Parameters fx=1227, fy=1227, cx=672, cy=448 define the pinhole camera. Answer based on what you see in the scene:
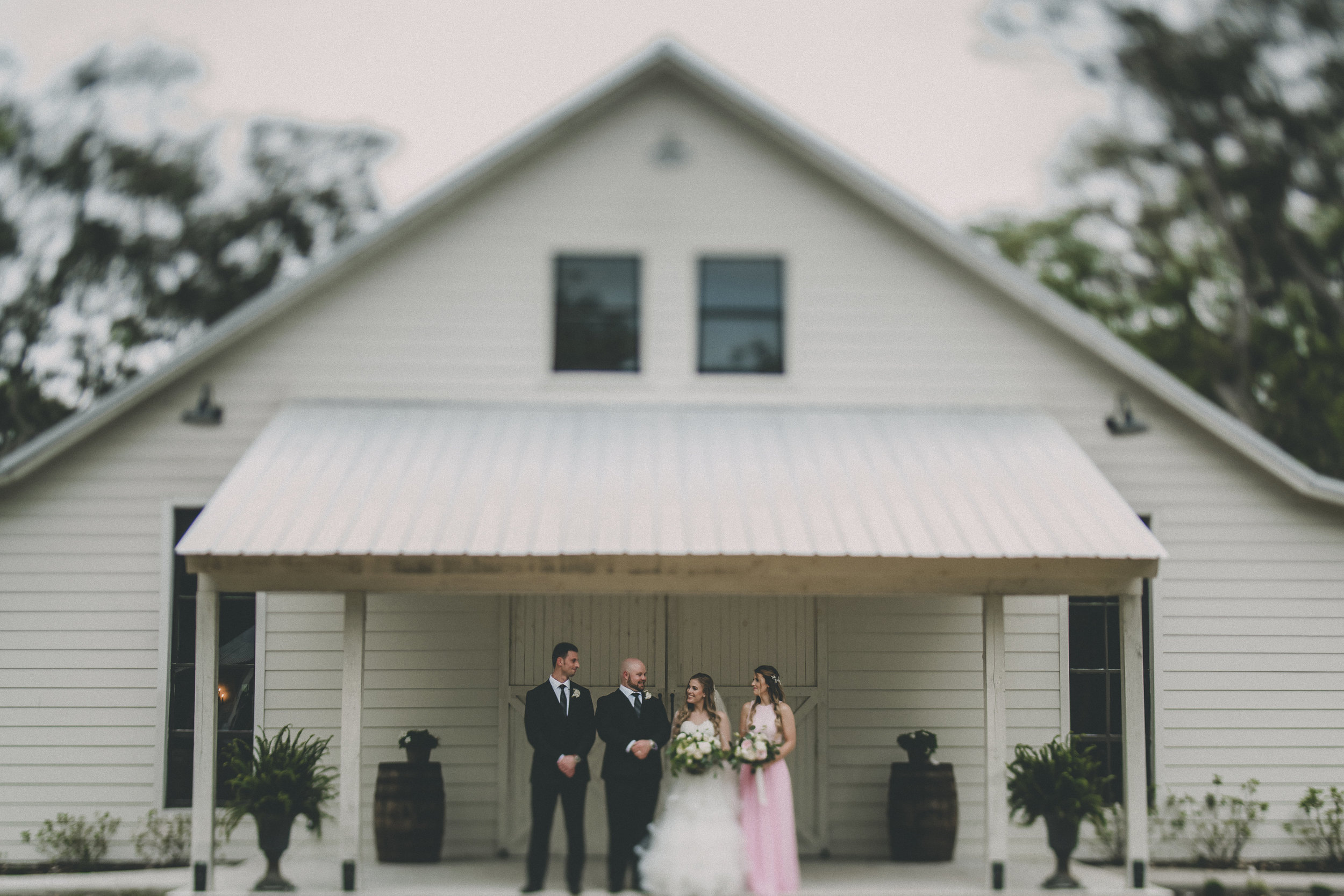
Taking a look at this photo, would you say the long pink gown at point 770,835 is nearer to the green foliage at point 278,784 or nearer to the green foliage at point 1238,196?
the green foliage at point 278,784

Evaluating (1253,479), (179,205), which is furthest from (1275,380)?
(179,205)

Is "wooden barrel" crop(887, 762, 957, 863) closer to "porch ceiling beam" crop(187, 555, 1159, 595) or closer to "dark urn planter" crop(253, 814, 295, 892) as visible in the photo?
"porch ceiling beam" crop(187, 555, 1159, 595)

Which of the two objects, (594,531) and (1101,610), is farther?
(1101,610)

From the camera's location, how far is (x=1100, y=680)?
11.5 m

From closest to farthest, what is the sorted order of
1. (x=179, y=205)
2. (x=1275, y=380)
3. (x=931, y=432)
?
(x=931, y=432), (x=1275, y=380), (x=179, y=205)

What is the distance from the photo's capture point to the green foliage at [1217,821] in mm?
11039

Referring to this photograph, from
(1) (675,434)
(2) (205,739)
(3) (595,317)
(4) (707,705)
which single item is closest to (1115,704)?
(4) (707,705)

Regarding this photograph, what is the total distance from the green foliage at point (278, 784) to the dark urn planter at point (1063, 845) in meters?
5.68

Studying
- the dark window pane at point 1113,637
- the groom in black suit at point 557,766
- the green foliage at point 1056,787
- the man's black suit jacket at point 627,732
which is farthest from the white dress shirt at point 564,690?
the dark window pane at point 1113,637

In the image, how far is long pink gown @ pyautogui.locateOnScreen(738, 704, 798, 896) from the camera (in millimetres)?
9289

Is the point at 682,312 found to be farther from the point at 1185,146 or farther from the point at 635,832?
the point at 1185,146

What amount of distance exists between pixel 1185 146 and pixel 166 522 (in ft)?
64.9

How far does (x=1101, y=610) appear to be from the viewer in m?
11.6

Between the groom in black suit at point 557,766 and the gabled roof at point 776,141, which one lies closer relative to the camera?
the groom in black suit at point 557,766
